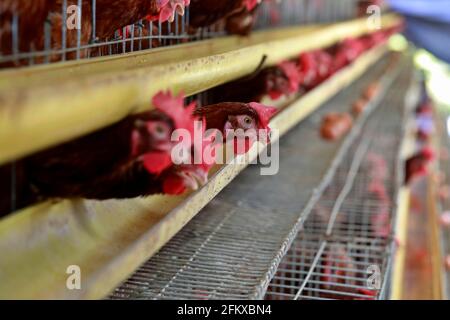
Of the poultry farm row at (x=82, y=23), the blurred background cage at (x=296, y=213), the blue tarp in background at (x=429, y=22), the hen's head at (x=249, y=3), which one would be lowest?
the blurred background cage at (x=296, y=213)

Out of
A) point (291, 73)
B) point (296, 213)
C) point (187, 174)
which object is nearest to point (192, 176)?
point (187, 174)

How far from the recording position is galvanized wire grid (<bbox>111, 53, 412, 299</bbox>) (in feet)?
4.31

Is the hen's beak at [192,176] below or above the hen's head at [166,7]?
below

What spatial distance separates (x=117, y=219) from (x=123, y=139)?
247 mm

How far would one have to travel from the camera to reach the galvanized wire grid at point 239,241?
51.8 inches

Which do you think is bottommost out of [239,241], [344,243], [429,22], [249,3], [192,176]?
[344,243]

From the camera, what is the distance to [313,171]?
2627mm

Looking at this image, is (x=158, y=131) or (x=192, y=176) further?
(x=192, y=176)

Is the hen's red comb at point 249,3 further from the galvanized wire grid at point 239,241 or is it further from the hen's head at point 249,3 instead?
the galvanized wire grid at point 239,241

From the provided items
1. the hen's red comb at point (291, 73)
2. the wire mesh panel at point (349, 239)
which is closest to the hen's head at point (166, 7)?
the wire mesh panel at point (349, 239)

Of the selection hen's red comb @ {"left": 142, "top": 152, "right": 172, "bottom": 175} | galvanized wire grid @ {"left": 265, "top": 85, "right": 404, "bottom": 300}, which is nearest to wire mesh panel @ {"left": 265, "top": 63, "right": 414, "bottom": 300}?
galvanized wire grid @ {"left": 265, "top": 85, "right": 404, "bottom": 300}

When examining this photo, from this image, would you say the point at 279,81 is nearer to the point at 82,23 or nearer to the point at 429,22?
the point at 82,23

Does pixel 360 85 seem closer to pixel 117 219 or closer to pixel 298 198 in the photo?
pixel 298 198

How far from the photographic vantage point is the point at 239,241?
1671 millimetres
